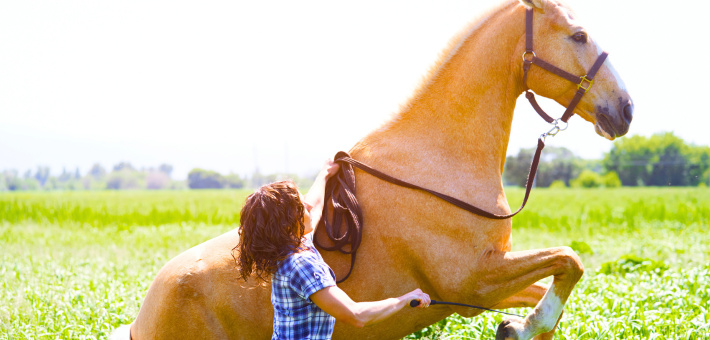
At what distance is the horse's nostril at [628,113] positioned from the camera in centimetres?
335

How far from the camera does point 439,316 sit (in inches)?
133

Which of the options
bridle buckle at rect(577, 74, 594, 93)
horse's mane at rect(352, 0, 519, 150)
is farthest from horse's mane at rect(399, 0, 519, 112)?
bridle buckle at rect(577, 74, 594, 93)

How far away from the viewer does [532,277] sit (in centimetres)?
315

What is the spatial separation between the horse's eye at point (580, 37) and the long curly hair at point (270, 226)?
89.5 inches

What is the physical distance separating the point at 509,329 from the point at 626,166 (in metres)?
67.8

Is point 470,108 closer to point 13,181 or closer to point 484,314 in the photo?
point 484,314

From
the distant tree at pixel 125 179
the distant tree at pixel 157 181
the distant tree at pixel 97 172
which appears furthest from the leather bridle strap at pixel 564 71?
the distant tree at pixel 97 172

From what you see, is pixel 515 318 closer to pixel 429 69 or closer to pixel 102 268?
pixel 429 69

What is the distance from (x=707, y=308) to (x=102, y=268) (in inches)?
316

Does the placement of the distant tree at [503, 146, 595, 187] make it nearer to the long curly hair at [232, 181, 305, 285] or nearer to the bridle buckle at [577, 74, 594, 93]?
the bridle buckle at [577, 74, 594, 93]

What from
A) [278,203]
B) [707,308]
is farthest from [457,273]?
[707,308]

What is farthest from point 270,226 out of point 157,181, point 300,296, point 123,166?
point 123,166

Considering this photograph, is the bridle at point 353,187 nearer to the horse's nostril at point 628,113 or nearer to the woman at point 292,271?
the horse's nostril at point 628,113

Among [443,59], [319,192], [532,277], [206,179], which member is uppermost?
[443,59]
